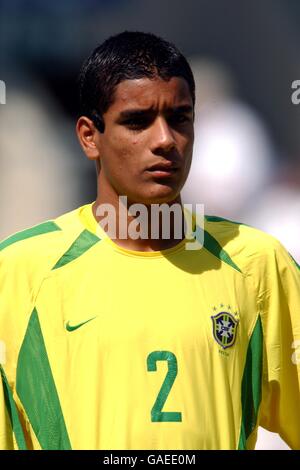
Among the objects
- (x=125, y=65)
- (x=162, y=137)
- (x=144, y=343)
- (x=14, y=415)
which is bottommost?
(x=14, y=415)

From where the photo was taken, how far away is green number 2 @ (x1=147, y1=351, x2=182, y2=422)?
279cm

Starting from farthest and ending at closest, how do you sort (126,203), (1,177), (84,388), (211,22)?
1. (211,22)
2. (1,177)
3. (126,203)
4. (84,388)

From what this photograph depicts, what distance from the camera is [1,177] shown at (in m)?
5.57

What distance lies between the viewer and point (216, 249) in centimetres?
306

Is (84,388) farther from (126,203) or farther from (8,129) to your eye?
(8,129)

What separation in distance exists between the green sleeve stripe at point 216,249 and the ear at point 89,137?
1.43 ft

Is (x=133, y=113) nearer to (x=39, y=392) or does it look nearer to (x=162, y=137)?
(x=162, y=137)

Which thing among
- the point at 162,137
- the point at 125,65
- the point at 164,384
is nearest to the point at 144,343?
the point at 164,384

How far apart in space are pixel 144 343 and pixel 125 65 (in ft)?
2.71

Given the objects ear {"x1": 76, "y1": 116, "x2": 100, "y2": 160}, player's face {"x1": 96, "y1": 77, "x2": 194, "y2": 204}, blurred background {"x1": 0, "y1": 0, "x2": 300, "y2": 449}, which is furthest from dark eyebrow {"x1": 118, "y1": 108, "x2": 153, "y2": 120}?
blurred background {"x1": 0, "y1": 0, "x2": 300, "y2": 449}

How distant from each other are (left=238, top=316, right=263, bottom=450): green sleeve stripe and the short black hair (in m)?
0.78

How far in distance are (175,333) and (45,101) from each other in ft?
10.4

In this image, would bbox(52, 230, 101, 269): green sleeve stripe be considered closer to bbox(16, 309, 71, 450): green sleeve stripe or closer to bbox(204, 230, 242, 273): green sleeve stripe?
bbox(16, 309, 71, 450): green sleeve stripe

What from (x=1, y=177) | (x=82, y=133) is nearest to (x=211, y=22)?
(x=1, y=177)
